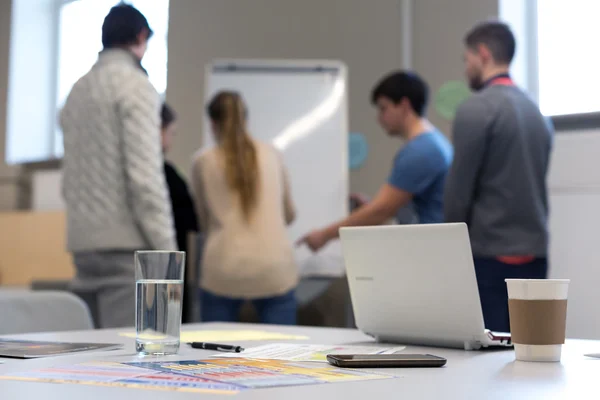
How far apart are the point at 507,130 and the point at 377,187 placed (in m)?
1.76

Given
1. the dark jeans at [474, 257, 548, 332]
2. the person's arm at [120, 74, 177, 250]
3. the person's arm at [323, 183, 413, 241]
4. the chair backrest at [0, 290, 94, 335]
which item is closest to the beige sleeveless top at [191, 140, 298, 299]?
the person's arm at [323, 183, 413, 241]

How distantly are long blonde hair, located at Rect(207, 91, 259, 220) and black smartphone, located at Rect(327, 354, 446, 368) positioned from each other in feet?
5.88

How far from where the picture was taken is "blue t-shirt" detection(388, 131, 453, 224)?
2.54 metres

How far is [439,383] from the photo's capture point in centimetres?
71

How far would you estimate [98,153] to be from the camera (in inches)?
81.7

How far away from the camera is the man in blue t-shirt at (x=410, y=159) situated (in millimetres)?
2555

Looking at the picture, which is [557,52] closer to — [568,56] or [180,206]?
[568,56]

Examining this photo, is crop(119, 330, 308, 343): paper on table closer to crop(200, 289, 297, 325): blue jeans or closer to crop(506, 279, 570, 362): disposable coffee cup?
crop(506, 279, 570, 362): disposable coffee cup

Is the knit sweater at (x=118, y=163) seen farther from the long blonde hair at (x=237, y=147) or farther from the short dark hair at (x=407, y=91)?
the short dark hair at (x=407, y=91)

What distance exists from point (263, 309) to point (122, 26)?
1100mm

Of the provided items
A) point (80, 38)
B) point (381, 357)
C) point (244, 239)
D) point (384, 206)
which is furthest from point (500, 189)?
point (80, 38)

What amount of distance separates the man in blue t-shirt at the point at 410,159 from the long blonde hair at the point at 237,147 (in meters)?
0.48

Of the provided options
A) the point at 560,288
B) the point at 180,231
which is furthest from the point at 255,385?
the point at 180,231

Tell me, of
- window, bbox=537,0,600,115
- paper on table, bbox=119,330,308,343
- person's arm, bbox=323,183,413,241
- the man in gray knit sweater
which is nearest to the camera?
paper on table, bbox=119,330,308,343
